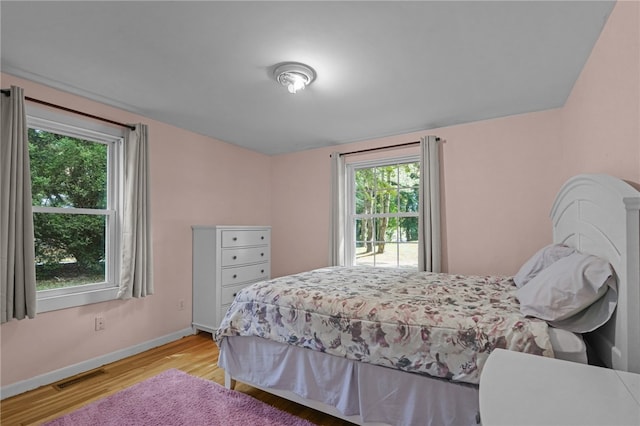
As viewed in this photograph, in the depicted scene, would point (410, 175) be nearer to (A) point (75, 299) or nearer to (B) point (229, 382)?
(B) point (229, 382)

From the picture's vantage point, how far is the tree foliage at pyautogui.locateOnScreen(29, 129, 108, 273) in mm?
2533

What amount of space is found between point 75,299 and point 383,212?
127 inches

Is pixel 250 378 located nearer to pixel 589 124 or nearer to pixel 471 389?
pixel 471 389

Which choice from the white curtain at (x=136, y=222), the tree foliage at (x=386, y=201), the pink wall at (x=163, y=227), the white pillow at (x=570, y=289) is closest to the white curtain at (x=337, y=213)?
the tree foliage at (x=386, y=201)

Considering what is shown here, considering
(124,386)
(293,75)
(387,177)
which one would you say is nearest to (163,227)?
(124,386)

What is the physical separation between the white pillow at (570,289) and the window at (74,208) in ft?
10.6

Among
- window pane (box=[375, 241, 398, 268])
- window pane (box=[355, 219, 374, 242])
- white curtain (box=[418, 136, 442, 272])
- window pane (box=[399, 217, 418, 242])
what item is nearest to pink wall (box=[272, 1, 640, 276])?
white curtain (box=[418, 136, 442, 272])

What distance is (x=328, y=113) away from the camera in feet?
10.2

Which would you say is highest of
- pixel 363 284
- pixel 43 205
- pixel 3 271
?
pixel 43 205

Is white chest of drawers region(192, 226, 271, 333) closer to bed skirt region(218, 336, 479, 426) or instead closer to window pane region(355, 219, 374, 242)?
bed skirt region(218, 336, 479, 426)

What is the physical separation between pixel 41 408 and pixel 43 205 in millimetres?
1458

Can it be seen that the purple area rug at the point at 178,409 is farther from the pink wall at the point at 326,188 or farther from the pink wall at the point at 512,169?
the pink wall at the point at 512,169

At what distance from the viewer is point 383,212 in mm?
4020

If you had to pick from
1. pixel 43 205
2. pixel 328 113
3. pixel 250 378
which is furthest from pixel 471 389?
pixel 43 205
